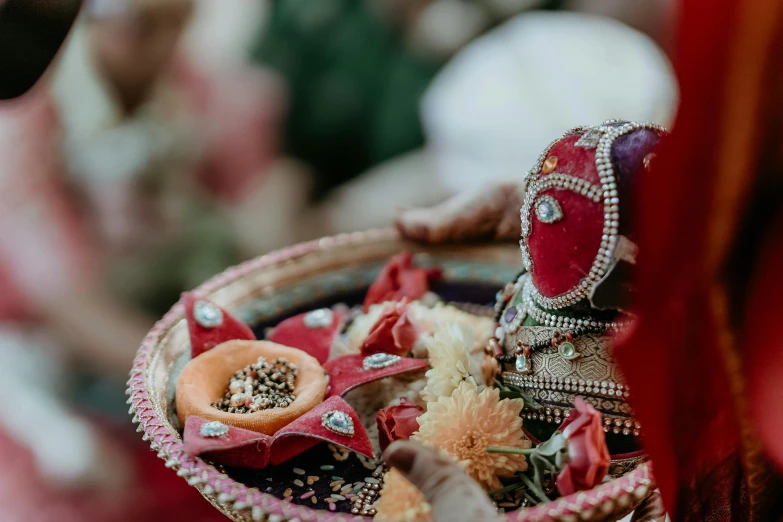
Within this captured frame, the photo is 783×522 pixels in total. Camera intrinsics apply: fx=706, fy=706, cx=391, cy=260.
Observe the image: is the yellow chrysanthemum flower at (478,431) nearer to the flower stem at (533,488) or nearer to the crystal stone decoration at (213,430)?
the flower stem at (533,488)

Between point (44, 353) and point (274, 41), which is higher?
point (274, 41)

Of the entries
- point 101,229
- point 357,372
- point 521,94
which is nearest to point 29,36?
point 357,372

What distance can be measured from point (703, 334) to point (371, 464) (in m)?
0.34

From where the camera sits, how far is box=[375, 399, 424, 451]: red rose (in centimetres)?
60

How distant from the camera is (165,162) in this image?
5.17 feet

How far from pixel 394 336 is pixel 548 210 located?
21 cm

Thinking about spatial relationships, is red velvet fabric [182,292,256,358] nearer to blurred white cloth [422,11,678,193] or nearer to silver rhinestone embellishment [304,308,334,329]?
silver rhinestone embellishment [304,308,334,329]

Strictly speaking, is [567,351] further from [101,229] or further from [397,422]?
[101,229]

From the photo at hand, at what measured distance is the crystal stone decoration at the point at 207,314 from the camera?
730 millimetres

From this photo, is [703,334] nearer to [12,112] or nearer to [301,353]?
[301,353]

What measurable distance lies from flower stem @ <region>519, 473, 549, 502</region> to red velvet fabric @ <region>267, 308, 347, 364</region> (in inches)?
10.7

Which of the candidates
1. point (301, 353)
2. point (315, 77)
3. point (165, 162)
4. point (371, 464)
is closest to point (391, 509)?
point (371, 464)

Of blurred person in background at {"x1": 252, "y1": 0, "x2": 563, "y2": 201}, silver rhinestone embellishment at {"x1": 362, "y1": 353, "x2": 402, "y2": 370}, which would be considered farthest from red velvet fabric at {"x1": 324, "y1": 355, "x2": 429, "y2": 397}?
blurred person in background at {"x1": 252, "y1": 0, "x2": 563, "y2": 201}

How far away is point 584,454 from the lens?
497 mm
